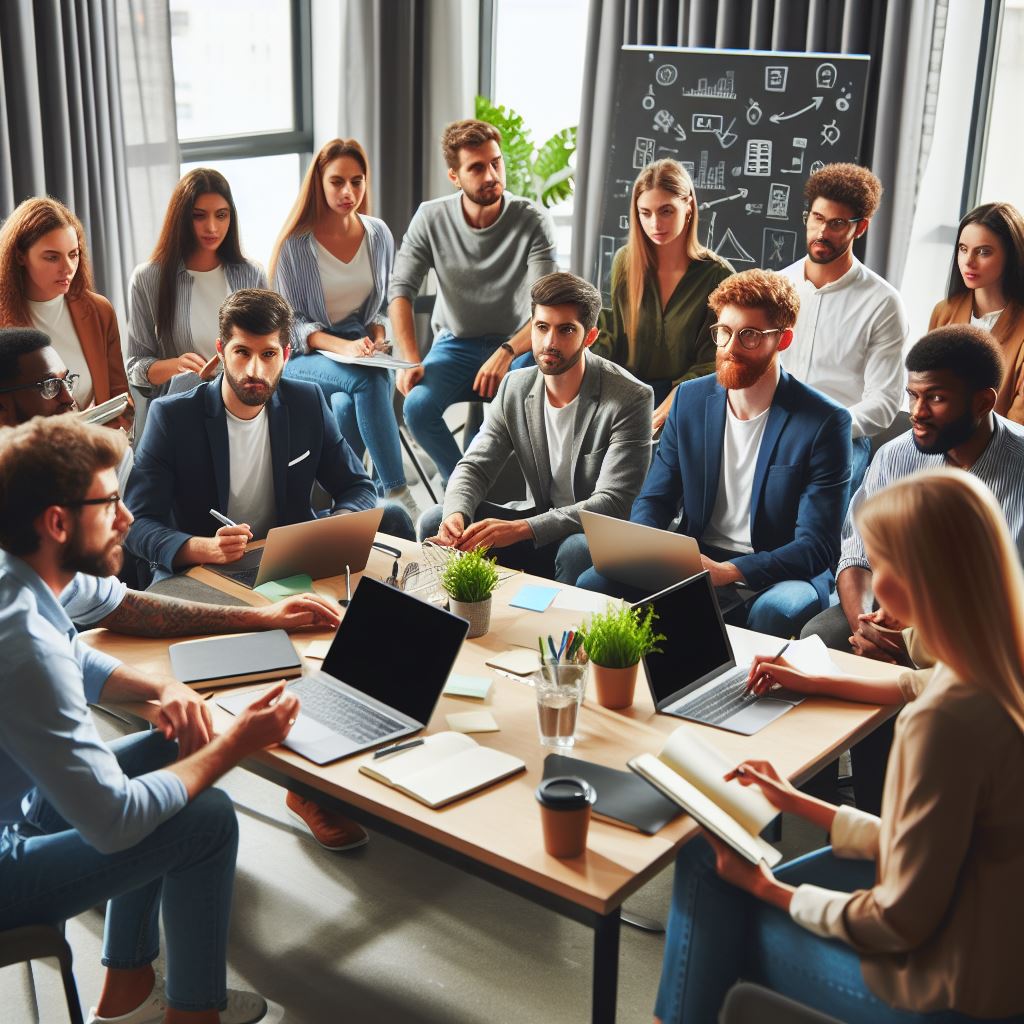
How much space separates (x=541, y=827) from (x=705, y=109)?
403 cm

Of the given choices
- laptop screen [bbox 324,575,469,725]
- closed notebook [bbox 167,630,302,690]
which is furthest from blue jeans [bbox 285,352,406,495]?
laptop screen [bbox 324,575,469,725]

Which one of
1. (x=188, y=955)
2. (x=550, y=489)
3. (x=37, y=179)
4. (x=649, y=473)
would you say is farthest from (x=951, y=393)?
(x=37, y=179)

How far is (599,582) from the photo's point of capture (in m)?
3.26

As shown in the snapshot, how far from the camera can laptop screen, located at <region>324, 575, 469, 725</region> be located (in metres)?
2.19

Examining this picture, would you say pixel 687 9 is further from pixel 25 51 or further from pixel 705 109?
pixel 25 51

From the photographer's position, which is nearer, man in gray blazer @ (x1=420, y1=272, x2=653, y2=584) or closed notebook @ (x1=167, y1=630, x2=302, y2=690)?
closed notebook @ (x1=167, y1=630, x2=302, y2=690)

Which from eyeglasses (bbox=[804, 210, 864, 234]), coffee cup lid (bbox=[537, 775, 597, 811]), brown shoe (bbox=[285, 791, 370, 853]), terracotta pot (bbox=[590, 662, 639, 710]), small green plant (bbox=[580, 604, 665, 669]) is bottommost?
brown shoe (bbox=[285, 791, 370, 853])

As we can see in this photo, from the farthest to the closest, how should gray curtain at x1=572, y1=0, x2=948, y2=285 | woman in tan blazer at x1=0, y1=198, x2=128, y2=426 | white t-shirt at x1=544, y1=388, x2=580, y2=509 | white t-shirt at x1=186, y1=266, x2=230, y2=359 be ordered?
gray curtain at x1=572, y1=0, x2=948, y2=285 → white t-shirt at x1=186, y1=266, x2=230, y2=359 → woman in tan blazer at x1=0, y1=198, x2=128, y2=426 → white t-shirt at x1=544, y1=388, x2=580, y2=509

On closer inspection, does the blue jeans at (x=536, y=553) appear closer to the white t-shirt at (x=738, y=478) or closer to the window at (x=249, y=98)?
the white t-shirt at (x=738, y=478)

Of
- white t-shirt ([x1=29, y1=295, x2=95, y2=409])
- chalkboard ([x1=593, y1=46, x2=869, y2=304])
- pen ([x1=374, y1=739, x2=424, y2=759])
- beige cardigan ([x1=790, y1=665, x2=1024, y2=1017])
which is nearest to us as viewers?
beige cardigan ([x1=790, y1=665, x2=1024, y2=1017])

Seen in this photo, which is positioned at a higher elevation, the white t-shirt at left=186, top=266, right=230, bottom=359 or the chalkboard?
→ the chalkboard

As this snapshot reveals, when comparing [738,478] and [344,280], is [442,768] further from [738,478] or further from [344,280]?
[344,280]

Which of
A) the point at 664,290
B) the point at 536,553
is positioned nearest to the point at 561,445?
the point at 536,553

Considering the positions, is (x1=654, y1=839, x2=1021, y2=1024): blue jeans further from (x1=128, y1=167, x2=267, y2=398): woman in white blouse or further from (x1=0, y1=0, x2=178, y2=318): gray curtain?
(x1=0, y1=0, x2=178, y2=318): gray curtain
